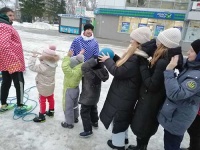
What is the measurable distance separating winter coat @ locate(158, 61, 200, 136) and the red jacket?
2.25 metres

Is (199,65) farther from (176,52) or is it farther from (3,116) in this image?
(3,116)

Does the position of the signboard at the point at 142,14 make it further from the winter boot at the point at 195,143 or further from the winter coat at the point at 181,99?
the winter coat at the point at 181,99

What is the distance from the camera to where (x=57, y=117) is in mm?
3400

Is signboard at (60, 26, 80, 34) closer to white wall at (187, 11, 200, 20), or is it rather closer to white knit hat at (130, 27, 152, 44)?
white wall at (187, 11, 200, 20)

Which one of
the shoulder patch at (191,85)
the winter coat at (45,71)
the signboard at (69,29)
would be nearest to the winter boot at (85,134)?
the winter coat at (45,71)

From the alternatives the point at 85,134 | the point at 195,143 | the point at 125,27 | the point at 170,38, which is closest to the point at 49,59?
the point at 85,134

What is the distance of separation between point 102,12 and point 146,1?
15.6 feet

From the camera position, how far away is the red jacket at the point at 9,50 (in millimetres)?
2959

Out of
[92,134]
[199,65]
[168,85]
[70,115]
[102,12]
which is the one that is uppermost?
[102,12]

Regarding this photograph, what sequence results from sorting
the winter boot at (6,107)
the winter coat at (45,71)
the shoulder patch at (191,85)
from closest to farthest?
1. the shoulder patch at (191,85)
2. the winter coat at (45,71)
3. the winter boot at (6,107)

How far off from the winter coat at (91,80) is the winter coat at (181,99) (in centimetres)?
85

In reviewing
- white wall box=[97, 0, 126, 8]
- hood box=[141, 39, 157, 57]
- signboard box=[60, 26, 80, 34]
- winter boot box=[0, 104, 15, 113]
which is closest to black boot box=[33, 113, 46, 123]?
winter boot box=[0, 104, 15, 113]

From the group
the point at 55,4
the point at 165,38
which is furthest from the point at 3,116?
the point at 55,4

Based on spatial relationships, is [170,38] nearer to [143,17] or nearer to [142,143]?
[142,143]
